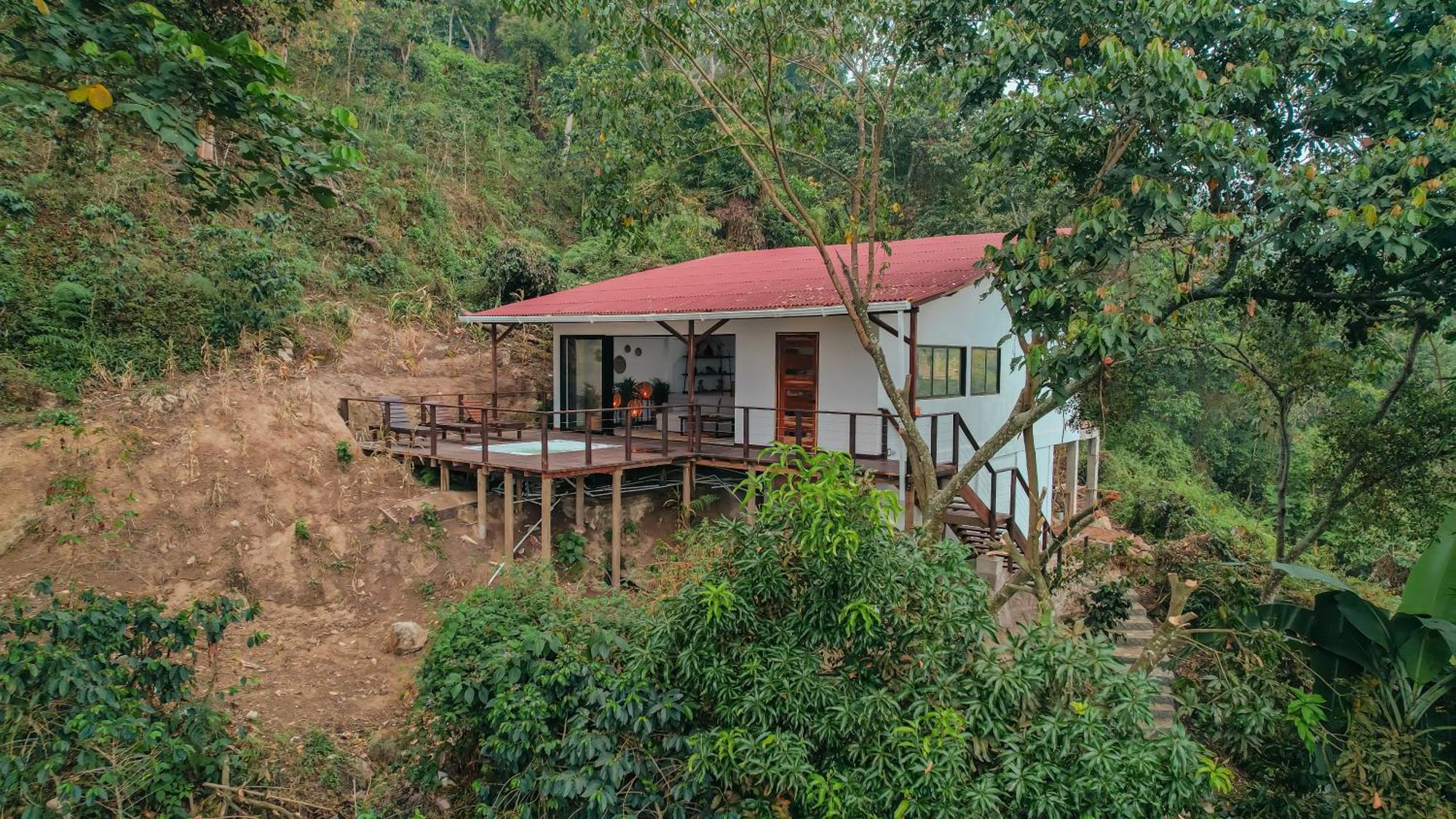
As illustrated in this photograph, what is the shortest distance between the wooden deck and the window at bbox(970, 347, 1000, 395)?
2.43 meters

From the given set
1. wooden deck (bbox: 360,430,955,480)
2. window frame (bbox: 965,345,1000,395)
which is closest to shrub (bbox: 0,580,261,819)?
wooden deck (bbox: 360,430,955,480)

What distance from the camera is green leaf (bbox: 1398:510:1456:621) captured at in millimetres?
5855

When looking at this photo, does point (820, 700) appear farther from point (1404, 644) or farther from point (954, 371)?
point (954, 371)

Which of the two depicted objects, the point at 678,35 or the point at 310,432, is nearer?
the point at 678,35

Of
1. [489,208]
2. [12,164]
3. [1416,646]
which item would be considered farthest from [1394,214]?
[489,208]

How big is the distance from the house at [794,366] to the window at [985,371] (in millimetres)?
33

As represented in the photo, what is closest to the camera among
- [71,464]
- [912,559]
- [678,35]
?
[912,559]

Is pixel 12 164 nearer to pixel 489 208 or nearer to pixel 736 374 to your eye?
pixel 489 208

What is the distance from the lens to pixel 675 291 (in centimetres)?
1337

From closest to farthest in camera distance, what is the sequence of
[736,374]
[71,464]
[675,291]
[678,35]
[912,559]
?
[912,559], [678,35], [71,464], [736,374], [675,291]

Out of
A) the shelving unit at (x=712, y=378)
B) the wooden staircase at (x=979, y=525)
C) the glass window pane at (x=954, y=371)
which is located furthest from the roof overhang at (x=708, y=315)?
the shelving unit at (x=712, y=378)

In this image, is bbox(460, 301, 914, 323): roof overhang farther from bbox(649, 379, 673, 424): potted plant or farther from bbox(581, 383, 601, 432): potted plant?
bbox(649, 379, 673, 424): potted plant

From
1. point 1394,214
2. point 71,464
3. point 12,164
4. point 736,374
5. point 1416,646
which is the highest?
point 12,164

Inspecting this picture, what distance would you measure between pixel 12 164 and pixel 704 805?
16.4 m
